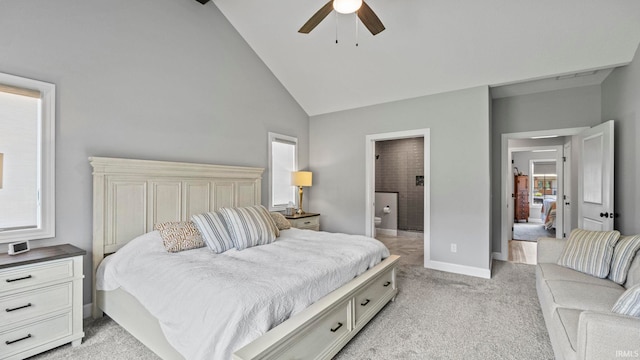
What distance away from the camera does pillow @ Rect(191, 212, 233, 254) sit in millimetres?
2645

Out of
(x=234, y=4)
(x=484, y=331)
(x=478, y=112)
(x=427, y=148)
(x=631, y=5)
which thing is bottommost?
(x=484, y=331)

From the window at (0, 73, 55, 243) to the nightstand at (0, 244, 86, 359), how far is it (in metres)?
0.30

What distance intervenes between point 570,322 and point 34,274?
137 inches

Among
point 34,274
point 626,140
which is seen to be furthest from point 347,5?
point 626,140

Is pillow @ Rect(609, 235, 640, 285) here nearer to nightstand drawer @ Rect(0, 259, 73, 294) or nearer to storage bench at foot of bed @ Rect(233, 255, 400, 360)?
storage bench at foot of bed @ Rect(233, 255, 400, 360)

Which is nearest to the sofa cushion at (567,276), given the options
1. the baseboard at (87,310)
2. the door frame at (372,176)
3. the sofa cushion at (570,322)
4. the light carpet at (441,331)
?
the light carpet at (441,331)

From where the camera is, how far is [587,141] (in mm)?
3867

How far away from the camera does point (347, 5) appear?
234 centimetres

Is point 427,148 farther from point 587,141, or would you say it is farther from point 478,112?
point 587,141

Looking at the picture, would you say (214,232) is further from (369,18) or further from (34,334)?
(369,18)

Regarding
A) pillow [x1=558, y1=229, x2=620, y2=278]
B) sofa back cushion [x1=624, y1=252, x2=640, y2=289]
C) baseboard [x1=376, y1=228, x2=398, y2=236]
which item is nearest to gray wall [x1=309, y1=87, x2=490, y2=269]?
pillow [x1=558, y1=229, x2=620, y2=278]

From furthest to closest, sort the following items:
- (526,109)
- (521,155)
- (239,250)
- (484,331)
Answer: (521,155), (526,109), (239,250), (484,331)

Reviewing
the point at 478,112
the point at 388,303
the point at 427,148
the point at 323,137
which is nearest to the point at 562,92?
the point at 478,112

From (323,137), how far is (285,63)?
1.46m
